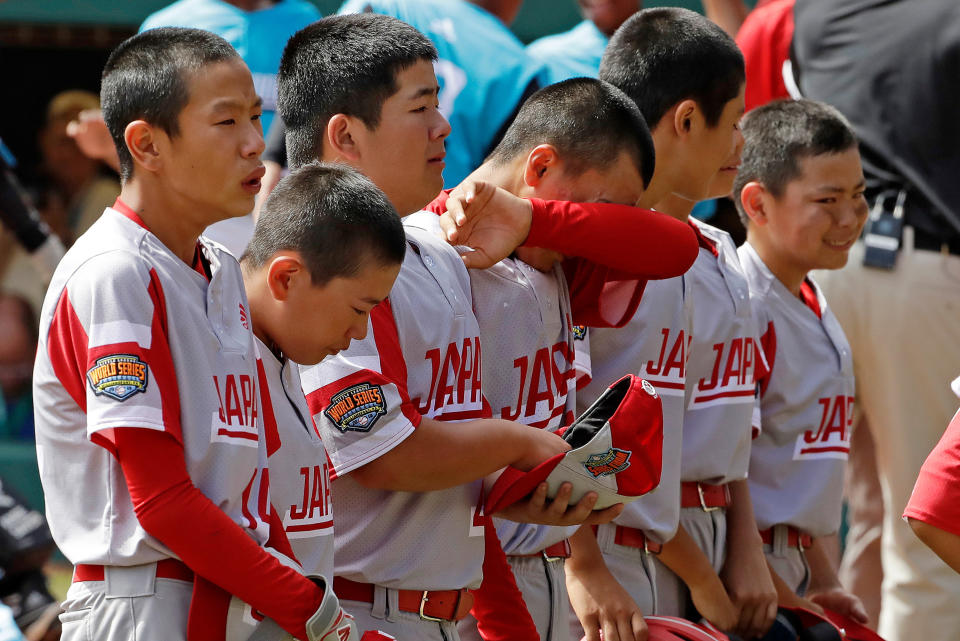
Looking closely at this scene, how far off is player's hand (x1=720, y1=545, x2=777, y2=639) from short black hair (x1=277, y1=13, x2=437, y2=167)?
1473mm

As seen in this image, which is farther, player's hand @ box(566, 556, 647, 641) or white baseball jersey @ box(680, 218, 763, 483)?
white baseball jersey @ box(680, 218, 763, 483)

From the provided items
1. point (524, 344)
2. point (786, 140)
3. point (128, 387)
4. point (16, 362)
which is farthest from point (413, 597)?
point (16, 362)

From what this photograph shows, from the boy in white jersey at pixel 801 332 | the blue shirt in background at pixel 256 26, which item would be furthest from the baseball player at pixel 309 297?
the blue shirt in background at pixel 256 26

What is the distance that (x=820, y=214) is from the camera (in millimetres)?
3793

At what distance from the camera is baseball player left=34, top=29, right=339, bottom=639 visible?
6.79 ft

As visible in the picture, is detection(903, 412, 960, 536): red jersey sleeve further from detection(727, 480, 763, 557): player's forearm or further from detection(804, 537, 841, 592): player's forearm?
detection(804, 537, 841, 592): player's forearm

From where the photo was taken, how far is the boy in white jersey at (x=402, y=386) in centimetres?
244

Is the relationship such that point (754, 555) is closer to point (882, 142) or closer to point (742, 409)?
point (742, 409)

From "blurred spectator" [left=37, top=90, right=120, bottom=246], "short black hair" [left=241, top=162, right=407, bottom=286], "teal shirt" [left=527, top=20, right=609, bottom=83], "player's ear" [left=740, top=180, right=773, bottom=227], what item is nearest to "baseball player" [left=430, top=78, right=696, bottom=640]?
"short black hair" [left=241, top=162, right=407, bottom=286]

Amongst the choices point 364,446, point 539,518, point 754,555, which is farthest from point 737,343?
point 364,446

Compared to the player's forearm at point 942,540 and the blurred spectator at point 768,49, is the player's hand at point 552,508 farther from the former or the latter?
the blurred spectator at point 768,49

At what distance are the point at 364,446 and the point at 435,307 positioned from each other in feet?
1.05

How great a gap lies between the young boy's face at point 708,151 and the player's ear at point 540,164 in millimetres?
622

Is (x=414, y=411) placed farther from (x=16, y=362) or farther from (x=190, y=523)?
(x=16, y=362)
